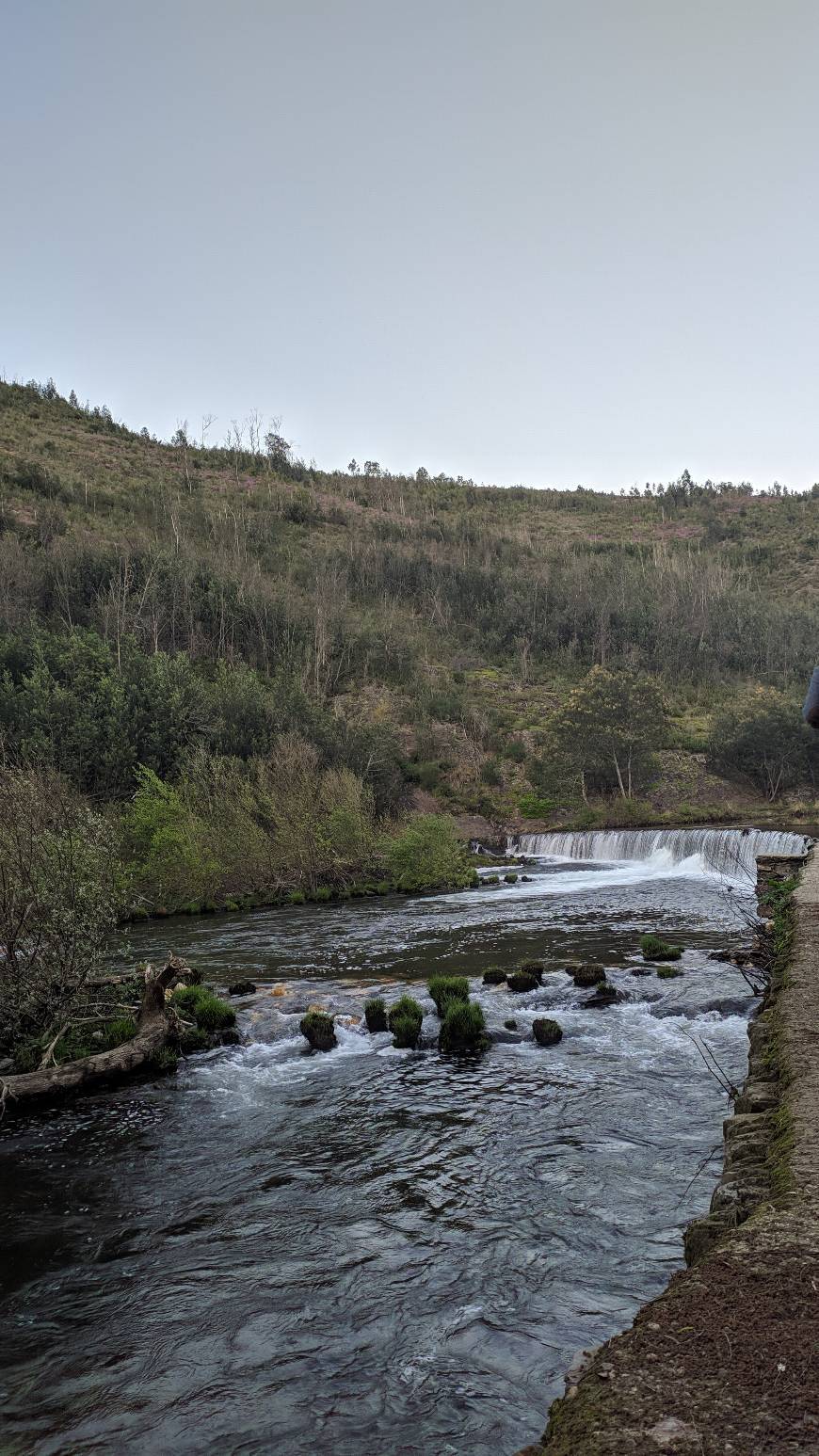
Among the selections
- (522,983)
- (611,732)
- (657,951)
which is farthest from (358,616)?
(522,983)

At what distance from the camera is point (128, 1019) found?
36.7 feet

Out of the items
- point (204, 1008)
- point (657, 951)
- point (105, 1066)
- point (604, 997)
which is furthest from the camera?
point (657, 951)

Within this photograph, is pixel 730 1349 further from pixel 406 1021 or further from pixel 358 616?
pixel 358 616

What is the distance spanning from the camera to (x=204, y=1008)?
12.1 m

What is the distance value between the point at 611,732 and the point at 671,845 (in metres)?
14.0

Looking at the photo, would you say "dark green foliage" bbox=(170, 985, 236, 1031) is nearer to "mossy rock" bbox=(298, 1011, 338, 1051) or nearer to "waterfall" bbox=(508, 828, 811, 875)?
"mossy rock" bbox=(298, 1011, 338, 1051)

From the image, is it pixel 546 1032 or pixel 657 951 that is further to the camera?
pixel 657 951

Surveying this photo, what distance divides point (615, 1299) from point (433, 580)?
71863 millimetres

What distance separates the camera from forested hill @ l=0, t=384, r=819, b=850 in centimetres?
3781

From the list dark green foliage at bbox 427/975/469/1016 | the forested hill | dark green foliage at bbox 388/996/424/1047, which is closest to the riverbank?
dark green foliage at bbox 388/996/424/1047

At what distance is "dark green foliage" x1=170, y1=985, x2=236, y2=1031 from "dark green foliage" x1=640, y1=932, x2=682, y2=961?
754 centimetres

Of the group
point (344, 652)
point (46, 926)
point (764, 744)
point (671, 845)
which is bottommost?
point (671, 845)

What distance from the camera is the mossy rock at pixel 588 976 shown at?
524 inches

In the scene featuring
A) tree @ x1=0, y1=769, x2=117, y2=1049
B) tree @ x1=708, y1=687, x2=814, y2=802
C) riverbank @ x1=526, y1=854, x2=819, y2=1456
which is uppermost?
tree @ x1=708, y1=687, x2=814, y2=802
